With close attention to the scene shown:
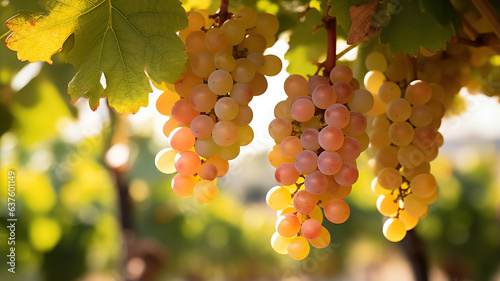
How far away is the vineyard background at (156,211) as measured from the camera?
43.0 inches

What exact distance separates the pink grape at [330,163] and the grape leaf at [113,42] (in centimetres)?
16

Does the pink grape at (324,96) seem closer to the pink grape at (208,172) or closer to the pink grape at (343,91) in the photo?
the pink grape at (343,91)

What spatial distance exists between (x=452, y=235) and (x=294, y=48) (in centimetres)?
193

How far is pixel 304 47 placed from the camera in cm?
60

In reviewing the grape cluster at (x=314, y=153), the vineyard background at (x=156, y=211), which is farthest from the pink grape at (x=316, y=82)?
the vineyard background at (x=156, y=211)

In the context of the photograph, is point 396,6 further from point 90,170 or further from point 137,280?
point 90,170

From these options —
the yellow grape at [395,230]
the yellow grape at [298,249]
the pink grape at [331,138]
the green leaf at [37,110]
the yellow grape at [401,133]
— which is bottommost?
the green leaf at [37,110]

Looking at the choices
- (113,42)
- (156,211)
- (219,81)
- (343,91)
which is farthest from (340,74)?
(156,211)

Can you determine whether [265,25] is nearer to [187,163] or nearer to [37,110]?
[187,163]

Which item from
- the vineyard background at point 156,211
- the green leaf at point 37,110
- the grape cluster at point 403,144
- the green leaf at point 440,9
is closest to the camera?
the green leaf at point 440,9

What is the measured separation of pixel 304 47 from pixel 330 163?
231 millimetres

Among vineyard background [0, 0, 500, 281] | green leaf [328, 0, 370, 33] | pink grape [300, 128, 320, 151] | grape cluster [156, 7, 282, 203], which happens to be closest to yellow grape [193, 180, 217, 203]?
grape cluster [156, 7, 282, 203]

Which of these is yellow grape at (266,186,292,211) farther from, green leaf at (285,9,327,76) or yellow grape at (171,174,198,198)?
green leaf at (285,9,327,76)

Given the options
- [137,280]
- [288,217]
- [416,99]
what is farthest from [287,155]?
[137,280]
